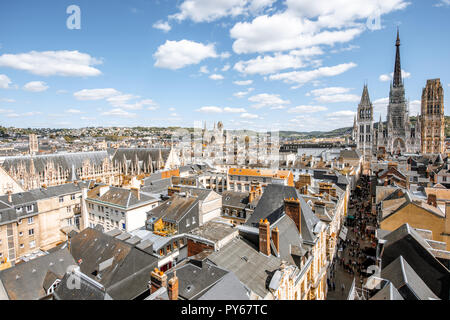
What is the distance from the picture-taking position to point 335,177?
188ft

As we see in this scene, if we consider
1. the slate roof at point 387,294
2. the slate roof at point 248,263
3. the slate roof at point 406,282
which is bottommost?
the slate roof at point 406,282

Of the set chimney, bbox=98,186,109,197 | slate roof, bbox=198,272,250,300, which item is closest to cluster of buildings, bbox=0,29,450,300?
slate roof, bbox=198,272,250,300

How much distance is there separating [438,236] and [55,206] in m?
54.5

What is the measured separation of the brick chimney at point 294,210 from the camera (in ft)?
76.6

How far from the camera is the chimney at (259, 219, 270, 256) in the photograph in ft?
59.3

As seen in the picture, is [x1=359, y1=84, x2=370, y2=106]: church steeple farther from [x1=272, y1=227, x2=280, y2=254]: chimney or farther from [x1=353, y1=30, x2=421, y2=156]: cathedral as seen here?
[x1=272, y1=227, x2=280, y2=254]: chimney

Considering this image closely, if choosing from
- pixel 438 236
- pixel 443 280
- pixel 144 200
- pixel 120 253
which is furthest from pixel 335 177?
pixel 120 253

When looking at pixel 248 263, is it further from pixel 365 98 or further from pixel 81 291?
pixel 365 98

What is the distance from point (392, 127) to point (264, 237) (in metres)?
169

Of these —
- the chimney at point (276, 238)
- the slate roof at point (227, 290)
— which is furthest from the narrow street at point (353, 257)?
the slate roof at point (227, 290)

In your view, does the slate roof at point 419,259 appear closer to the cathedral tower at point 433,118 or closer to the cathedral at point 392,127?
the cathedral at point 392,127

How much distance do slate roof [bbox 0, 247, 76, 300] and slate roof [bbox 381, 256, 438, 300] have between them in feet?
88.5

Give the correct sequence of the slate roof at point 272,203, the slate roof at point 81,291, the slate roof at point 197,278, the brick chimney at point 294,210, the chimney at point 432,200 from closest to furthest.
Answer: the slate roof at point 197,278
the slate roof at point 81,291
the brick chimney at point 294,210
the slate roof at point 272,203
the chimney at point 432,200

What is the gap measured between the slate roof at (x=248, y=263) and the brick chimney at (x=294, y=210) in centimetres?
620
